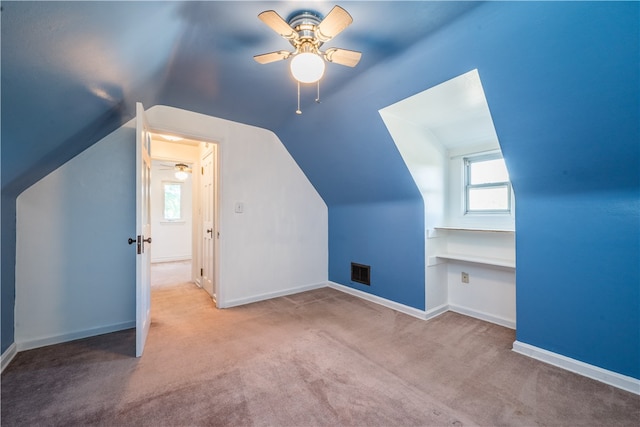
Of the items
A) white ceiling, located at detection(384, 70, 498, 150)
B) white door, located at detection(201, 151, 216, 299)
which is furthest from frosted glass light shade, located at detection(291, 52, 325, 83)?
white door, located at detection(201, 151, 216, 299)

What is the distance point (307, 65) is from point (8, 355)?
10.3 feet

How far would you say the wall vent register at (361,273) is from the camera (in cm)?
357

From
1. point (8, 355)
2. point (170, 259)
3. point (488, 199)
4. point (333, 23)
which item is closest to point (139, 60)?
point (333, 23)

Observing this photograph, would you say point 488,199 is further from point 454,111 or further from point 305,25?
point 305,25

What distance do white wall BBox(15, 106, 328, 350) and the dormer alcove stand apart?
1889 mm

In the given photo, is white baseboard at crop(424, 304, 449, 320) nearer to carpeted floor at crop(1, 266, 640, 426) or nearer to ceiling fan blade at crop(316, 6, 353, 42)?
carpeted floor at crop(1, 266, 640, 426)

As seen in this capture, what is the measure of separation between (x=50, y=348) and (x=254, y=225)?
7.08 ft

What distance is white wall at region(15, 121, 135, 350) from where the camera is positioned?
2.28 meters

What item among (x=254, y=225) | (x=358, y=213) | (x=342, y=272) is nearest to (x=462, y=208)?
(x=358, y=213)

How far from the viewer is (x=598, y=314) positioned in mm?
1862

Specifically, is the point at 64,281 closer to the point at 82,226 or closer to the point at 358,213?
the point at 82,226

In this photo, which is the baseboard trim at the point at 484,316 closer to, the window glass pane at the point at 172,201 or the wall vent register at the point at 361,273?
the wall vent register at the point at 361,273

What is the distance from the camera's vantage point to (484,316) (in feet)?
9.32

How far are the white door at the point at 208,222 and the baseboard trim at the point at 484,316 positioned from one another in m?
3.00
